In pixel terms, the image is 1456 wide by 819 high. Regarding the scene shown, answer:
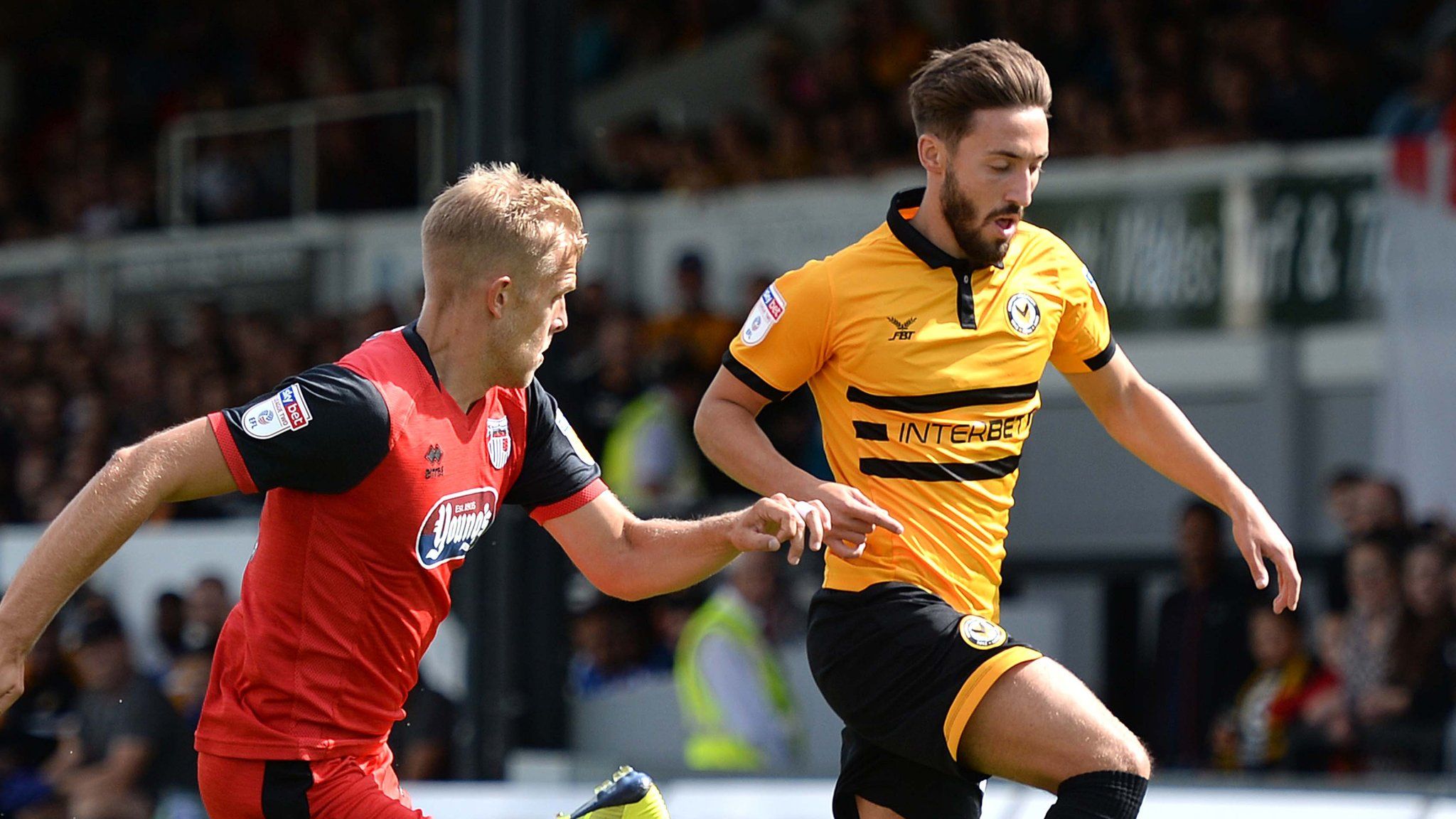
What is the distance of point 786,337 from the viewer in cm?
433

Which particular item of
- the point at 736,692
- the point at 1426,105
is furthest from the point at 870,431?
the point at 1426,105

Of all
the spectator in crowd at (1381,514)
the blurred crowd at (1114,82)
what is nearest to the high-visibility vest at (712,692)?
the spectator in crowd at (1381,514)

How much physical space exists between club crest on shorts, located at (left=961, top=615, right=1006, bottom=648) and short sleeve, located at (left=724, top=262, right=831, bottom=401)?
0.64 metres

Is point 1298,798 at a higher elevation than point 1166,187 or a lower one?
lower

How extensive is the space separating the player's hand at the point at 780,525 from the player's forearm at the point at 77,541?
1062mm

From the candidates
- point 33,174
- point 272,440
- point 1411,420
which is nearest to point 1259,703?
point 1411,420

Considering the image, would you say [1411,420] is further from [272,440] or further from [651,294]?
[272,440]

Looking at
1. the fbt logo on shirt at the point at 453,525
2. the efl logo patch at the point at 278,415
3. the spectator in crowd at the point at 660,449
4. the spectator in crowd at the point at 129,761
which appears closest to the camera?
the efl logo patch at the point at 278,415

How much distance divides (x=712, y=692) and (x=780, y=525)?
17.9ft

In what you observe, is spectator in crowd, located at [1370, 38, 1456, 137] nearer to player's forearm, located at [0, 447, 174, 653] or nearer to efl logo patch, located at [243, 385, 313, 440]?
efl logo patch, located at [243, 385, 313, 440]

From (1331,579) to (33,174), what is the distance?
14.7 m

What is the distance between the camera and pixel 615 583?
161 inches

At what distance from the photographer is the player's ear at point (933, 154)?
170 inches

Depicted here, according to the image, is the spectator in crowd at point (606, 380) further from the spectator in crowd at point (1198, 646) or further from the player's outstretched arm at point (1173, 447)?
the player's outstretched arm at point (1173, 447)
